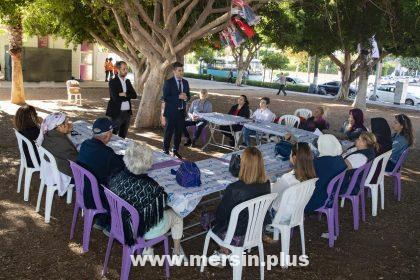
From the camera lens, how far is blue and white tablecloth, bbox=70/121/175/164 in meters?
5.18

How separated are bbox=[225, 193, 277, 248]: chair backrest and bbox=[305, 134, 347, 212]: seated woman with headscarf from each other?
3.81ft

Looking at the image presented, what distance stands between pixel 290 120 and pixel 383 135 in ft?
9.17

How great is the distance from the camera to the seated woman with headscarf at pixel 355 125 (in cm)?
756

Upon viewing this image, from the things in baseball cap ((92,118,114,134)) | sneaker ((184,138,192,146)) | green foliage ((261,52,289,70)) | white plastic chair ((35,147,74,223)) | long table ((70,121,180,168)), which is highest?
green foliage ((261,52,289,70))

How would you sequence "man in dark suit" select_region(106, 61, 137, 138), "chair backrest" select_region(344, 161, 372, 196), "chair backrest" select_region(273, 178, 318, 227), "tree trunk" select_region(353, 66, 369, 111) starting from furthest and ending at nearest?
1. "tree trunk" select_region(353, 66, 369, 111)
2. "man in dark suit" select_region(106, 61, 137, 138)
3. "chair backrest" select_region(344, 161, 372, 196)
4. "chair backrest" select_region(273, 178, 318, 227)

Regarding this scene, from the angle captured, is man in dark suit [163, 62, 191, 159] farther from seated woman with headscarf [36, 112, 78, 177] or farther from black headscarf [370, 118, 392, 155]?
black headscarf [370, 118, 392, 155]

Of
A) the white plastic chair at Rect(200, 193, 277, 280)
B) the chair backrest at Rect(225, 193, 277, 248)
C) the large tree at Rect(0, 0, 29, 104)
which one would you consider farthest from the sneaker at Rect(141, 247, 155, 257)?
the large tree at Rect(0, 0, 29, 104)

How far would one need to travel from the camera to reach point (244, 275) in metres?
4.32

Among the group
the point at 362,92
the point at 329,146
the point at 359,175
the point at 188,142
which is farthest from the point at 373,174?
the point at 362,92

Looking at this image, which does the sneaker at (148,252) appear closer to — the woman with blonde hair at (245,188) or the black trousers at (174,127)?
the woman with blonde hair at (245,188)

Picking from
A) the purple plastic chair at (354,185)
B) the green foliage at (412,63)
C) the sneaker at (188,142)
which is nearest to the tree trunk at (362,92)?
the sneaker at (188,142)

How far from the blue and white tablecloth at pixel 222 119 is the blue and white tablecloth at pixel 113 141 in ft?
8.63

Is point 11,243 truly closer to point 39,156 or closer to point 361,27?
point 39,156

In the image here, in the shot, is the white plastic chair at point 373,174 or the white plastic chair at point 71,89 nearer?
the white plastic chair at point 373,174
